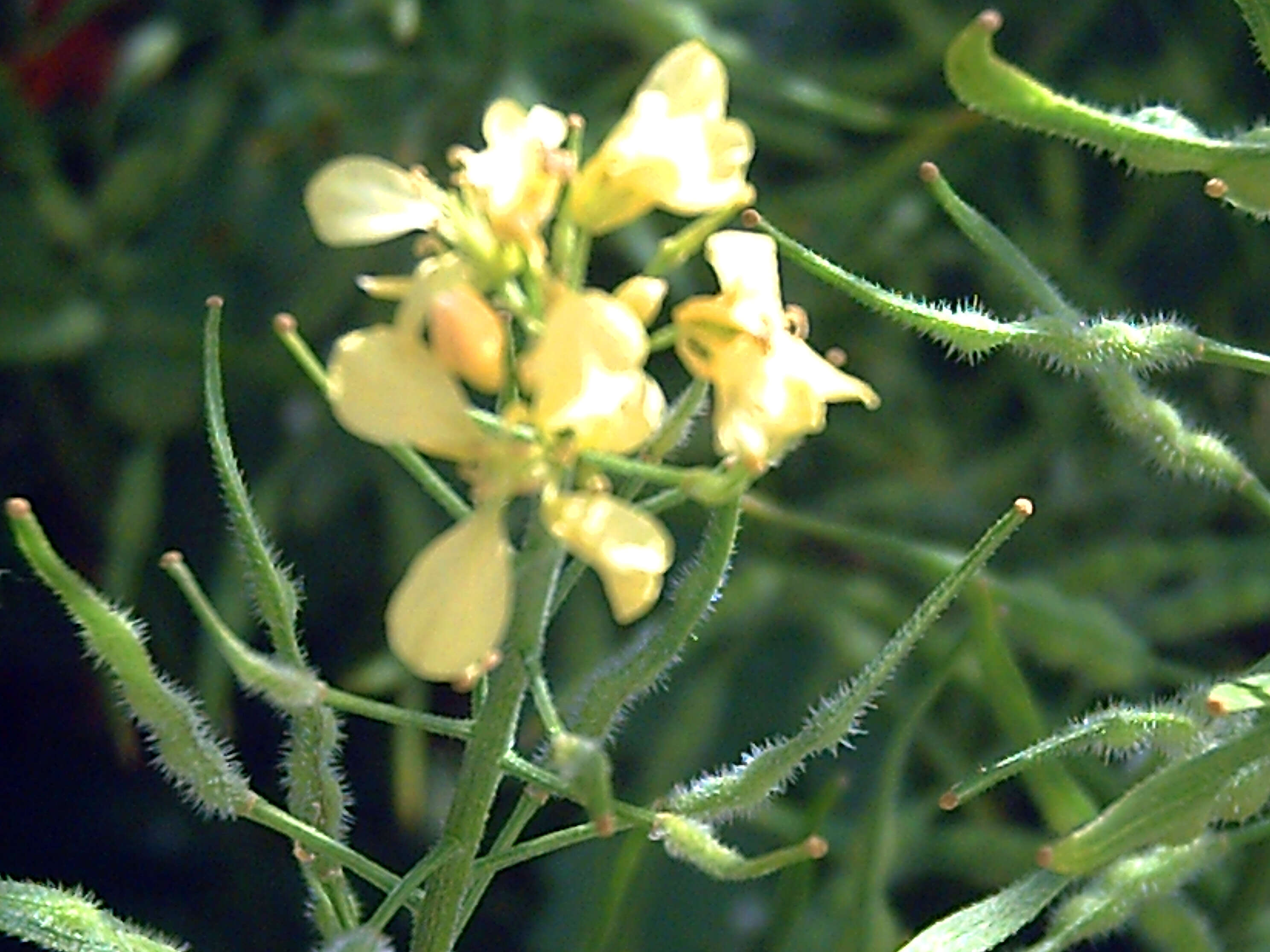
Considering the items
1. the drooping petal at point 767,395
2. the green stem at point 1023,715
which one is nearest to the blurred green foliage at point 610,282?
the green stem at point 1023,715

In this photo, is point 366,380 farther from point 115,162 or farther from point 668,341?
point 115,162

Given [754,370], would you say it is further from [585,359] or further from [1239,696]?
[1239,696]

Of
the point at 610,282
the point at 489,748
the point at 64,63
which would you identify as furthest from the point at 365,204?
the point at 64,63

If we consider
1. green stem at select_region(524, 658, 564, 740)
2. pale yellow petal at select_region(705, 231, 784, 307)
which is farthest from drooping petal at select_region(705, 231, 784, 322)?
green stem at select_region(524, 658, 564, 740)

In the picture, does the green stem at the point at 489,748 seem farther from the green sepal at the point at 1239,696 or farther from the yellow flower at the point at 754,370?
the green sepal at the point at 1239,696

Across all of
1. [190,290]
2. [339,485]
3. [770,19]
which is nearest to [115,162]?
[190,290]

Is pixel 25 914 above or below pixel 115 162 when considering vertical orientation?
above
